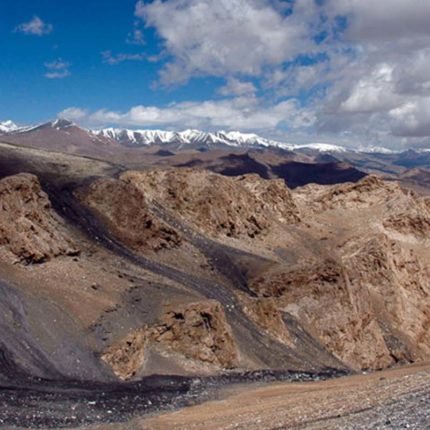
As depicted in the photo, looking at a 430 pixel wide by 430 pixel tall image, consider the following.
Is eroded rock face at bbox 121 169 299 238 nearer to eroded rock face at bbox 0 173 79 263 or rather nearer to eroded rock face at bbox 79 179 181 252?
eroded rock face at bbox 79 179 181 252

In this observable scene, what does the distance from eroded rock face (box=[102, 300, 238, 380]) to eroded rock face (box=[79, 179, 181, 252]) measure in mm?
13936

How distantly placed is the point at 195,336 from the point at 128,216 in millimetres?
18716

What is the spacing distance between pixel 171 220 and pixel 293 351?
20.0 meters

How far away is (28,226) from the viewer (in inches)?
1912

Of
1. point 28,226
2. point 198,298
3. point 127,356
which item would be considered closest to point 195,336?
point 198,298

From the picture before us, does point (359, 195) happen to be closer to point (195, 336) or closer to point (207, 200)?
point (207, 200)

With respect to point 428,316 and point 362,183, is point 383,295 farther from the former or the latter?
point 362,183

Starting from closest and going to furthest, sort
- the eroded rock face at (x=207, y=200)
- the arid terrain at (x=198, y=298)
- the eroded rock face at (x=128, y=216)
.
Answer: the arid terrain at (x=198, y=298)
the eroded rock face at (x=128, y=216)
the eroded rock face at (x=207, y=200)

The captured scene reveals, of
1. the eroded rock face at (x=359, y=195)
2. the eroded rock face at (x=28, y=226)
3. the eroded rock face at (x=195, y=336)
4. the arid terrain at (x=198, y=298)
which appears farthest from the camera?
the eroded rock face at (x=359, y=195)

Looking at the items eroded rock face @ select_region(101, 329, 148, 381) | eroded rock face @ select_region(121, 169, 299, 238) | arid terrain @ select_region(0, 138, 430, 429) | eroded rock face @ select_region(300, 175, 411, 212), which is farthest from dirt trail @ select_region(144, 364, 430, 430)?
eroded rock face @ select_region(300, 175, 411, 212)

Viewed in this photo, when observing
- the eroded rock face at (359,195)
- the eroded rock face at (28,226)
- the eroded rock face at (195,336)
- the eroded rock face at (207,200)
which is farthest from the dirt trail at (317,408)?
the eroded rock face at (359,195)

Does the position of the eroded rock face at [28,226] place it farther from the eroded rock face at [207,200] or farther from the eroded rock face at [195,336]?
the eroded rock face at [207,200]

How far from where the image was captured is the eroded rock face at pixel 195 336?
45094 millimetres

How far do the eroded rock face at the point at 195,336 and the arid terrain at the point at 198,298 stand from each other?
97mm
